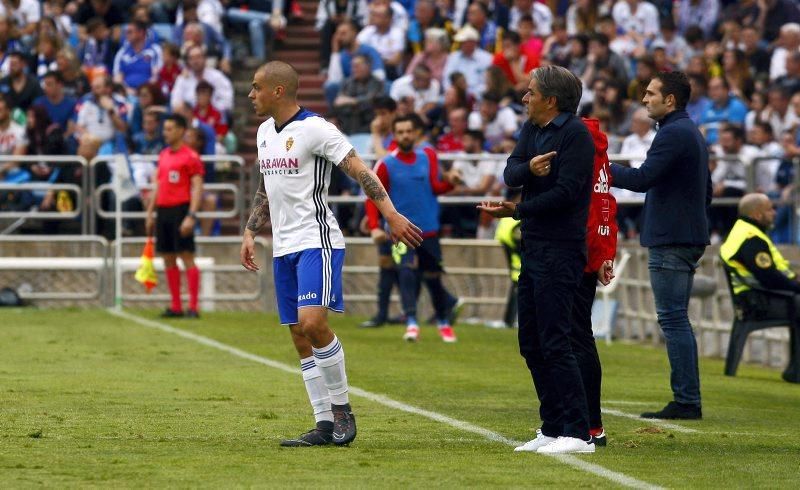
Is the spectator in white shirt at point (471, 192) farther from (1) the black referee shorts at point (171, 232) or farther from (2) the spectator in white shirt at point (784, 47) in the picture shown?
(2) the spectator in white shirt at point (784, 47)

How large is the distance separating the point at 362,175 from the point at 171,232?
35.0 feet

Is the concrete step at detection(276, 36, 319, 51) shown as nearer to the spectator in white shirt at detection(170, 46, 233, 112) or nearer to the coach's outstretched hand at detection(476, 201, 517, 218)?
the spectator in white shirt at detection(170, 46, 233, 112)

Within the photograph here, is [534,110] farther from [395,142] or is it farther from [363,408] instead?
[395,142]

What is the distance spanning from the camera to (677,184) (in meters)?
11.2

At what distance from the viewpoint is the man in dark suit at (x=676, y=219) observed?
1112 centimetres

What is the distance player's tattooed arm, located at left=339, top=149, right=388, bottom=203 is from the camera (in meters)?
9.35

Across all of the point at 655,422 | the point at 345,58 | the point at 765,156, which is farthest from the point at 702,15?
the point at 655,422

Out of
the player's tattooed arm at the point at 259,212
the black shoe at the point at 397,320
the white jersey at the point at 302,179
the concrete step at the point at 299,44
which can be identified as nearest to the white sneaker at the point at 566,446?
the white jersey at the point at 302,179

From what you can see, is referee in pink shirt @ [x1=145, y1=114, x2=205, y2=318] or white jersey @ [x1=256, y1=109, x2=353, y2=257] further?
referee in pink shirt @ [x1=145, y1=114, x2=205, y2=318]

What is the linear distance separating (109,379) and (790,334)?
612cm

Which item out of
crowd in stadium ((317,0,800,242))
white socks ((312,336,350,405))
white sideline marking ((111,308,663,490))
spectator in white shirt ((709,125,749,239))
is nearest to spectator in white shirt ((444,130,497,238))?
crowd in stadium ((317,0,800,242))

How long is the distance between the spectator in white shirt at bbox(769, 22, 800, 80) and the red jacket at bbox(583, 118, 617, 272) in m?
A: 15.0

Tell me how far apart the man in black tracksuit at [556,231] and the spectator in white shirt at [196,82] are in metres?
17.0

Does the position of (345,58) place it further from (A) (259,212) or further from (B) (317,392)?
(B) (317,392)
